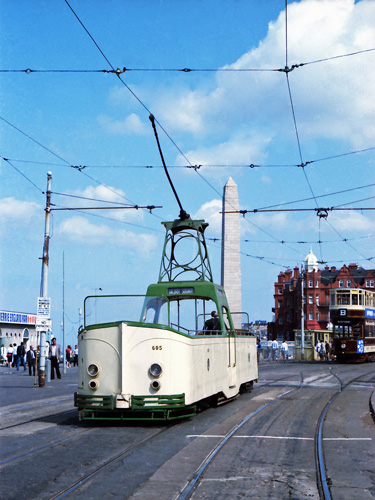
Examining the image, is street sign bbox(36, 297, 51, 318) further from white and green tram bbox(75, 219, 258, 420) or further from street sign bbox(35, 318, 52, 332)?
white and green tram bbox(75, 219, 258, 420)

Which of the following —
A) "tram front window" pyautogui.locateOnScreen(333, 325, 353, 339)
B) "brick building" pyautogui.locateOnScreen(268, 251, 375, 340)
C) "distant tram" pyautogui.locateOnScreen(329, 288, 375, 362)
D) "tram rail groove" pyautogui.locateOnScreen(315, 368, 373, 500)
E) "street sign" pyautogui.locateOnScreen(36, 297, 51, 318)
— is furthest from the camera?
"brick building" pyautogui.locateOnScreen(268, 251, 375, 340)

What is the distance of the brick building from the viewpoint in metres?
113

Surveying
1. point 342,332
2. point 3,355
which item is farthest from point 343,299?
point 3,355

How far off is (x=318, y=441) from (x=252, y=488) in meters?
3.52

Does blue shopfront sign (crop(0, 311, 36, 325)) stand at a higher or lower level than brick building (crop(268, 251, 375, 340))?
lower

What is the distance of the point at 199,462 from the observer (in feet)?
28.6

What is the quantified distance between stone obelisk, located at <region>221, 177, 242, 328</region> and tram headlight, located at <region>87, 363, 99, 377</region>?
2539 centimetres

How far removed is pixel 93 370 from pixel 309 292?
10509 cm

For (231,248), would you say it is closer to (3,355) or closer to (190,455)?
(3,355)

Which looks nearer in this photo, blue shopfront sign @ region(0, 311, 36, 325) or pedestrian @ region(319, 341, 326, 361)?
blue shopfront sign @ region(0, 311, 36, 325)

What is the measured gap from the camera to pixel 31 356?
31.6 metres

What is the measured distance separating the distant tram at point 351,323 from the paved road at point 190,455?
96.6ft

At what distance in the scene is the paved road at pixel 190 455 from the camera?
23.8 feet

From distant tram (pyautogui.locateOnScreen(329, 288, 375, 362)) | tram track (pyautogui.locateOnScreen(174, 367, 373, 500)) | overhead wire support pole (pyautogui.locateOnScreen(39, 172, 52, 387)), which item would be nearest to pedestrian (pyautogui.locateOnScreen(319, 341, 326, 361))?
distant tram (pyautogui.locateOnScreen(329, 288, 375, 362))
